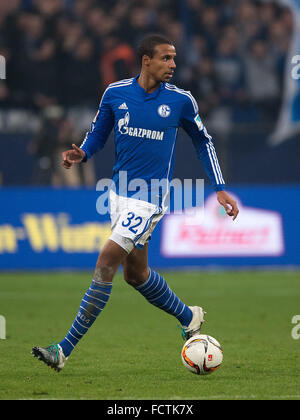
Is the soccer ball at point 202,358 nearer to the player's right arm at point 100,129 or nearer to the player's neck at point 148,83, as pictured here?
the player's right arm at point 100,129

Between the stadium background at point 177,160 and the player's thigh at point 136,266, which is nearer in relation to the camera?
the player's thigh at point 136,266

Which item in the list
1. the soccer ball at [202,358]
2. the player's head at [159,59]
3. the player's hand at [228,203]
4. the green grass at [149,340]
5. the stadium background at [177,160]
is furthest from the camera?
the stadium background at [177,160]

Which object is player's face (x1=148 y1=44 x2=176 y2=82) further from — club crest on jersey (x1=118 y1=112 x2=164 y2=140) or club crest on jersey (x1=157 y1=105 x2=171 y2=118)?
club crest on jersey (x1=118 y1=112 x2=164 y2=140)

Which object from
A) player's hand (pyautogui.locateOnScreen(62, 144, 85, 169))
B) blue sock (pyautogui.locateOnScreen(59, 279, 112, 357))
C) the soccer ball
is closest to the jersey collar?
player's hand (pyautogui.locateOnScreen(62, 144, 85, 169))

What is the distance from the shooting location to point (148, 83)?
20.5 feet

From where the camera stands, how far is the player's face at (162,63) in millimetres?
6148

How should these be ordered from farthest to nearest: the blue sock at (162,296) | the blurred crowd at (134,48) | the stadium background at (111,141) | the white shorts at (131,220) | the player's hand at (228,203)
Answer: the blurred crowd at (134,48) < the stadium background at (111,141) < the blue sock at (162,296) < the player's hand at (228,203) < the white shorts at (131,220)

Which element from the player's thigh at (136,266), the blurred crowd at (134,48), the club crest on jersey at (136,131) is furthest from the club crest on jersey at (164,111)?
the blurred crowd at (134,48)

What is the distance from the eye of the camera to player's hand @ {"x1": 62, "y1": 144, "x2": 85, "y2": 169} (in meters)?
6.04

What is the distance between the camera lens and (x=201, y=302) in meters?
10.3

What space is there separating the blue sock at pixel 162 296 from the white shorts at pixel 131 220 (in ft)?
1.19

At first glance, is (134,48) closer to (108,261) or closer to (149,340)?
(149,340)

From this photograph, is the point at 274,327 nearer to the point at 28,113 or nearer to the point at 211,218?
the point at 211,218
